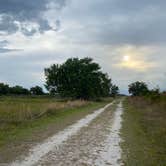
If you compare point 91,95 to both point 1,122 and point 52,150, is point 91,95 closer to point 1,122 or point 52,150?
point 1,122

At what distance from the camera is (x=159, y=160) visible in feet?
34.4

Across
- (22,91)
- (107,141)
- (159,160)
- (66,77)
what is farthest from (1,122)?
(22,91)

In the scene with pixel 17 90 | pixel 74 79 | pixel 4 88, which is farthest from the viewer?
pixel 17 90

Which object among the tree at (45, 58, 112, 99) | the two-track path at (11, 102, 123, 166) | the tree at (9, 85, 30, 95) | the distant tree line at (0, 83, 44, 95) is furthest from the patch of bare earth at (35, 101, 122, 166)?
the tree at (9, 85, 30, 95)

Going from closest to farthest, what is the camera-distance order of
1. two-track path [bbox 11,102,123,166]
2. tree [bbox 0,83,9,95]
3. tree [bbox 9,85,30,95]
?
two-track path [bbox 11,102,123,166] → tree [bbox 0,83,9,95] → tree [bbox 9,85,30,95]

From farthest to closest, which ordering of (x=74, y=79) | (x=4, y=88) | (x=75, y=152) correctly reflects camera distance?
(x=4, y=88), (x=74, y=79), (x=75, y=152)

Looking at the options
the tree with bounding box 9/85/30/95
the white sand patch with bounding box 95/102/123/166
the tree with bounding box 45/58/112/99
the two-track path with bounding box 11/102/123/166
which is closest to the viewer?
the two-track path with bounding box 11/102/123/166

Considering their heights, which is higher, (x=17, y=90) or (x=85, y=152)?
(x=17, y=90)

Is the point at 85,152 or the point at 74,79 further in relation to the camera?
the point at 74,79

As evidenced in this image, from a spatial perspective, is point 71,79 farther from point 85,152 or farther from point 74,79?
point 85,152

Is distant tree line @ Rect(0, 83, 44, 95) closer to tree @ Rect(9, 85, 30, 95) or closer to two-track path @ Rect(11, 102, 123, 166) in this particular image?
tree @ Rect(9, 85, 30, 95)

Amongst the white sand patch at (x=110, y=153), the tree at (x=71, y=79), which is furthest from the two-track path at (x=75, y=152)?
the tree at (x=71, y=79)

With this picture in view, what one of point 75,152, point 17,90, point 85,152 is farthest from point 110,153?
point 17,90

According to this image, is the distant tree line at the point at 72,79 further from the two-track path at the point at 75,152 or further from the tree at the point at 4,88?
the two-track path at the point at 75,152
